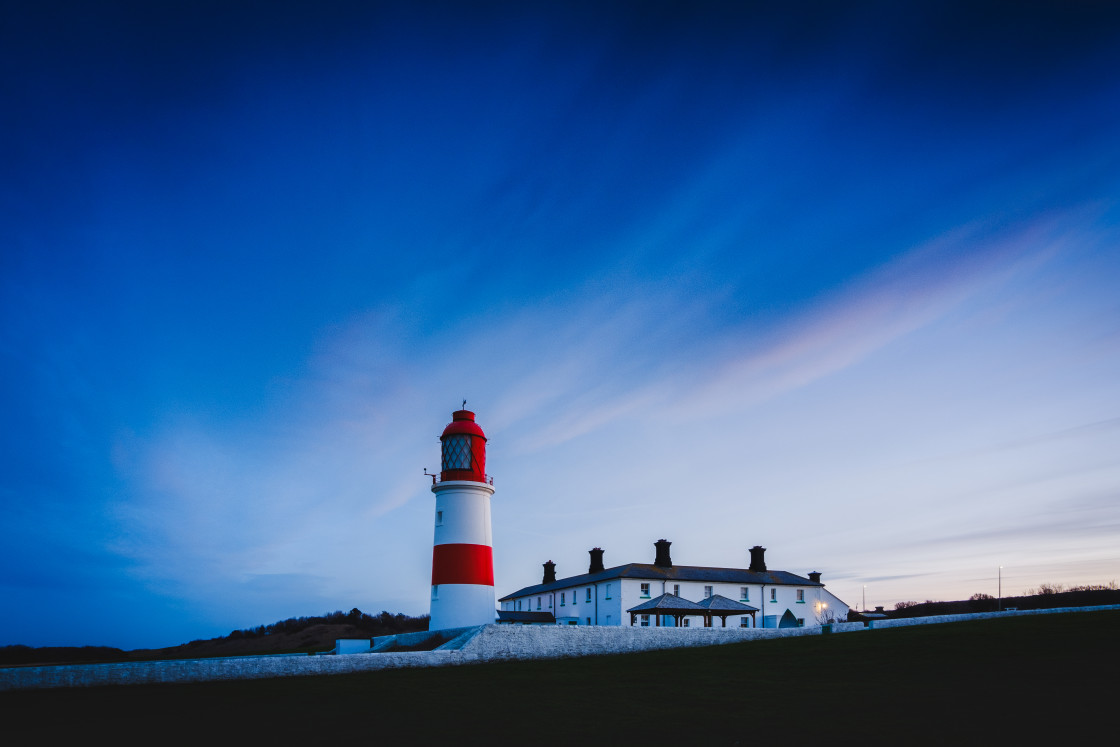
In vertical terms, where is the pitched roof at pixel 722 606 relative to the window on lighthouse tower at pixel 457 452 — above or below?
below

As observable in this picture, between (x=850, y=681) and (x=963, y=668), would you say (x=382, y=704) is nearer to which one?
(x=850, y=681)

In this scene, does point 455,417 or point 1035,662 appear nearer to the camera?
point 1035,662

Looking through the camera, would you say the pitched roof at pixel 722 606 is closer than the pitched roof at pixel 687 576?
Yes

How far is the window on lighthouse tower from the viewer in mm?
30575

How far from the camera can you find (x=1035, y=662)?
18000mm

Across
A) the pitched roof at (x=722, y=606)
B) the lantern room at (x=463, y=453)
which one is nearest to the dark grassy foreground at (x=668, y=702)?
the lantern room at (x=463, y=453)

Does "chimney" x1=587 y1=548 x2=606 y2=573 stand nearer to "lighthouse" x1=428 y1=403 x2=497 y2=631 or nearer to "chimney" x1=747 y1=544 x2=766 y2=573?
"chimney" x1=747 y1=544 x2=766 y2=573

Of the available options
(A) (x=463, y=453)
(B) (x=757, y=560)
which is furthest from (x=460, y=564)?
(B) (x=757, y=560)

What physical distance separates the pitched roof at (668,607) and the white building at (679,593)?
6370 millimetres

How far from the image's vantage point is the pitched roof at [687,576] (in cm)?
4591

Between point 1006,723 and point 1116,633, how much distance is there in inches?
649

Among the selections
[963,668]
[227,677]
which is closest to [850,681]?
[963,668]

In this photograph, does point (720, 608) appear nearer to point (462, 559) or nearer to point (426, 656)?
point (462, 559)

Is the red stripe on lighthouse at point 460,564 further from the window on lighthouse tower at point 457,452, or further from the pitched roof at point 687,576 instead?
the pitched roof at point 687,576
